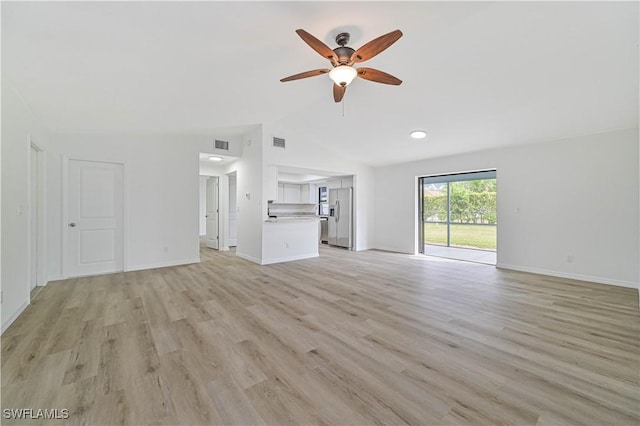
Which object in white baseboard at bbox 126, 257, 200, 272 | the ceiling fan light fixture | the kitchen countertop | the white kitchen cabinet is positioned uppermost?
the ceiling fan light fixture

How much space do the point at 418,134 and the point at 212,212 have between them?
5802mm

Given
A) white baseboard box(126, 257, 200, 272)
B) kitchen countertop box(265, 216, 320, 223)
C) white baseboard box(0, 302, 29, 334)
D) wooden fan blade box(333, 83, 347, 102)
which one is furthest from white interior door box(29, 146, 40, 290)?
wooden fan blade box(333, 83, 347, 102)

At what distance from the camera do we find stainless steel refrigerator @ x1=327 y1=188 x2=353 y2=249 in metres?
7.38

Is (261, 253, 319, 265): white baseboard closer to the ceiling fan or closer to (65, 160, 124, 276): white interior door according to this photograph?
(65, 160, 124, 276): white interior door

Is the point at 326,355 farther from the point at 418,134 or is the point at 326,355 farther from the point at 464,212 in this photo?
the point at 464,212

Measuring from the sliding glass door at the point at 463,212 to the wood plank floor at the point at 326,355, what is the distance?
14.6 ft

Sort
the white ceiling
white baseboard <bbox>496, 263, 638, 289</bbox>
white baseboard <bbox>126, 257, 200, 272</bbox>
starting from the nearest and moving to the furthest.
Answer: the white ceiling → white baseboard <bbox>496, 263, 638, 289</bbox> → white baseboard <bbox>126, 257, 200, 272</bbox>

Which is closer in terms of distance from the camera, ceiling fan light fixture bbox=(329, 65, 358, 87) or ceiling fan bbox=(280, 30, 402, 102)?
ceiling fan bbox=(280, 30, 402, 102)

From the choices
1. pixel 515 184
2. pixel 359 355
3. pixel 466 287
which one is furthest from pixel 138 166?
pixel 515 184

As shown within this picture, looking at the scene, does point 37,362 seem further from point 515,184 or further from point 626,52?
point 515,184

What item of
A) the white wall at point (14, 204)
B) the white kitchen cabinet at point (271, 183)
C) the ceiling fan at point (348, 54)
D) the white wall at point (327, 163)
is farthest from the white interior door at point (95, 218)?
the ceiling fan at point (348, 54)

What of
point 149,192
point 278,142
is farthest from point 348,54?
point 149,192

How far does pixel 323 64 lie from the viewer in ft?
10.5

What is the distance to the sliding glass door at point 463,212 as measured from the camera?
7.89 m
